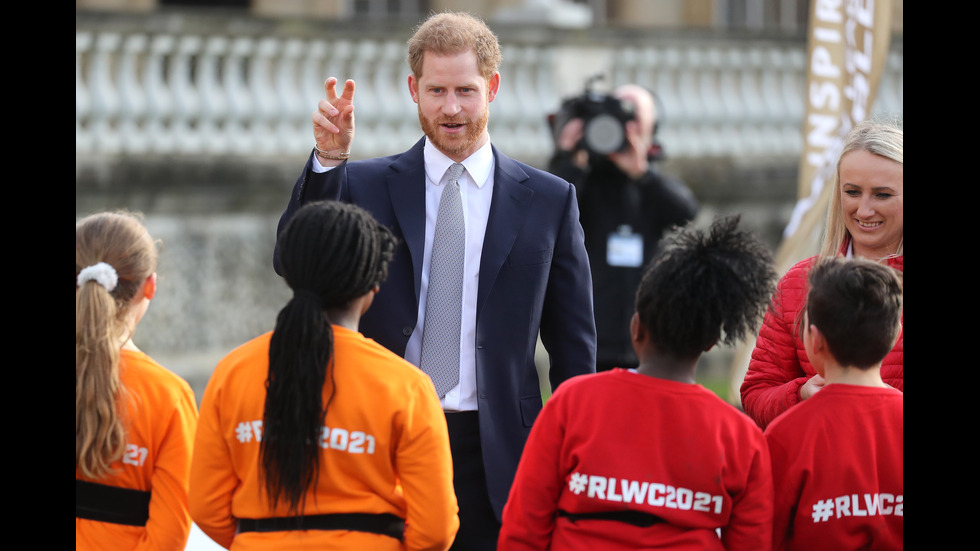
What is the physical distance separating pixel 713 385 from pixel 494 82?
21.5 feet

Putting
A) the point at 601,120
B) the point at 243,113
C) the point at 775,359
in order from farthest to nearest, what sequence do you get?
the point at 243,113 → the point at 601,120 → the point at 775,359

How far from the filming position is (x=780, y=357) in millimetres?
3090

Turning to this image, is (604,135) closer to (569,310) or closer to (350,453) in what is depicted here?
(569,310)

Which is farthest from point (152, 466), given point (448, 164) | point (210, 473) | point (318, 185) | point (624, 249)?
point (624, 249)

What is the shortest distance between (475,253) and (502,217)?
0.12m

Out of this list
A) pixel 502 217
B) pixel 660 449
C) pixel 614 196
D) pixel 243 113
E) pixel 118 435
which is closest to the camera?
pixel 660 449

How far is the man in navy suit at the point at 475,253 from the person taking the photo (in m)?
3.09

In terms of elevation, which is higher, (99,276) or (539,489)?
(99,276)

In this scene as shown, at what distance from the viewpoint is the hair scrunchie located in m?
2.90

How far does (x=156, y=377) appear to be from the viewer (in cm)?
292

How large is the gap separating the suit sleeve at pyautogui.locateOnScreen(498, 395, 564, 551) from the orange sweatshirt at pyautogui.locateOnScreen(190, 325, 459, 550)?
0.15m

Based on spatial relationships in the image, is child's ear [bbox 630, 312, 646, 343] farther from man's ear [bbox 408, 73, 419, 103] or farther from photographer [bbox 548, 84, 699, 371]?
photographer [bbox 548, 84, 699, 371]

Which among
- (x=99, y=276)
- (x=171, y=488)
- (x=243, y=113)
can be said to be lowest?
(x=171, y=488)

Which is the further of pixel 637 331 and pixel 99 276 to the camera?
pixel 99 276
